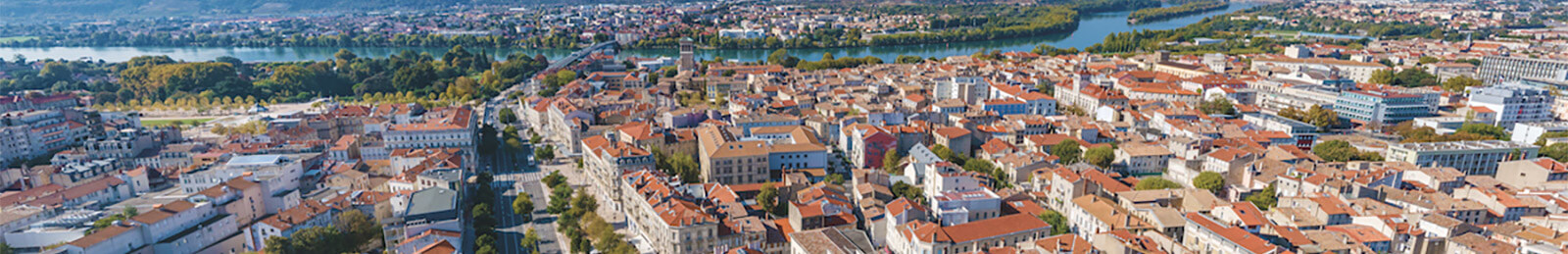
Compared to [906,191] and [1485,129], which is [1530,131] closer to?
[1485,129]

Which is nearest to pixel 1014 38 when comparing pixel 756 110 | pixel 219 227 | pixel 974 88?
pixel 974 88

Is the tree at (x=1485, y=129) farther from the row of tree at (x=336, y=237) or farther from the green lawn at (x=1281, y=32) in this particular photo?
the green lawn at (x=1281, y=32)

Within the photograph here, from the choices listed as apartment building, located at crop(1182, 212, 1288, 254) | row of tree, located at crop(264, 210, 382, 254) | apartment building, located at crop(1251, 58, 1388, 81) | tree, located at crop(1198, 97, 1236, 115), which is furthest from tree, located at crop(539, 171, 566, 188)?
apartment building, located at crop(1251, 58, 1388, 81)

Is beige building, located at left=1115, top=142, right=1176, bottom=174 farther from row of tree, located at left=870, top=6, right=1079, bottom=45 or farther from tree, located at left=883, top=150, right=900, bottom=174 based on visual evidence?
row of tree, located at left=870, top=6, right=1079, bottom=45

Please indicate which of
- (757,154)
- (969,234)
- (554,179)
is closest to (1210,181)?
(969,234)

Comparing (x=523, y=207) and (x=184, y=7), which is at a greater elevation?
(x=523, y=207)

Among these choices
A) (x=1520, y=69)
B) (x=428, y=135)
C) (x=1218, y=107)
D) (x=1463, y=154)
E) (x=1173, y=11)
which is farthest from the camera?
(x=1173, y=11)
